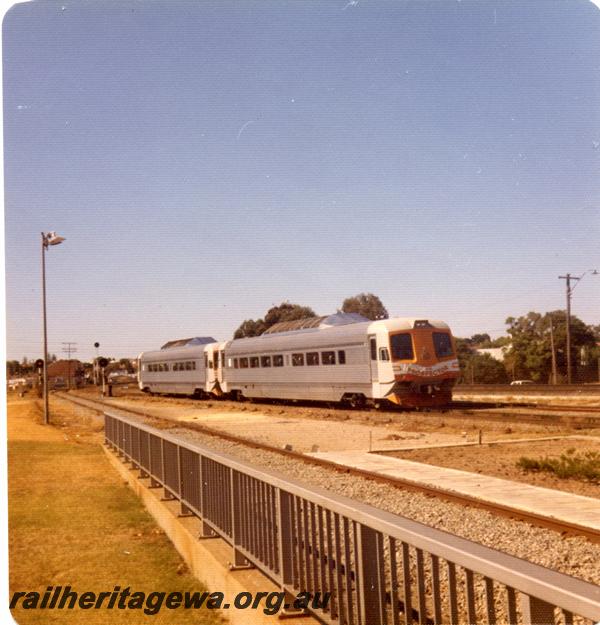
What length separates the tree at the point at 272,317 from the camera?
287 feet

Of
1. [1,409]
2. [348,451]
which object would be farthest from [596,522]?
[348,451]

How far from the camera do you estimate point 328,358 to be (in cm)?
2691

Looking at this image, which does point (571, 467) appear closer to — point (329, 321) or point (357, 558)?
point (357, 558)

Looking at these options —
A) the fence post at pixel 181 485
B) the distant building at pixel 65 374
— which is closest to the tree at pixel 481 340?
the distant building at pixel 65 374

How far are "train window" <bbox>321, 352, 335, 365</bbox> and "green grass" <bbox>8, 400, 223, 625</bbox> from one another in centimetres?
1547

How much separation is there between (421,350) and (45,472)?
14.8m

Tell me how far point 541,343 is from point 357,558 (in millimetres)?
54772

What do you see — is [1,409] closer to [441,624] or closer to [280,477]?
[280,477]

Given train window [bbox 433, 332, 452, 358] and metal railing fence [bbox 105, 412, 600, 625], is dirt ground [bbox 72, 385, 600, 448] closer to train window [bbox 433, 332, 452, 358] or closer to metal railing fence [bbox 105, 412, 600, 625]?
train window [bbox 433, 332, 452, 358]

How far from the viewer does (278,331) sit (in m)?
33.4

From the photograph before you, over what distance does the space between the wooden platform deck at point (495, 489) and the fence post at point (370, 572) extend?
15.3 ft

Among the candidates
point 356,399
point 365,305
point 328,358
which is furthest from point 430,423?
point 365,305

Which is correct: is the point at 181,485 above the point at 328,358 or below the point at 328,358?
below

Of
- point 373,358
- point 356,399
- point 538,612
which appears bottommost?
point 356,399
